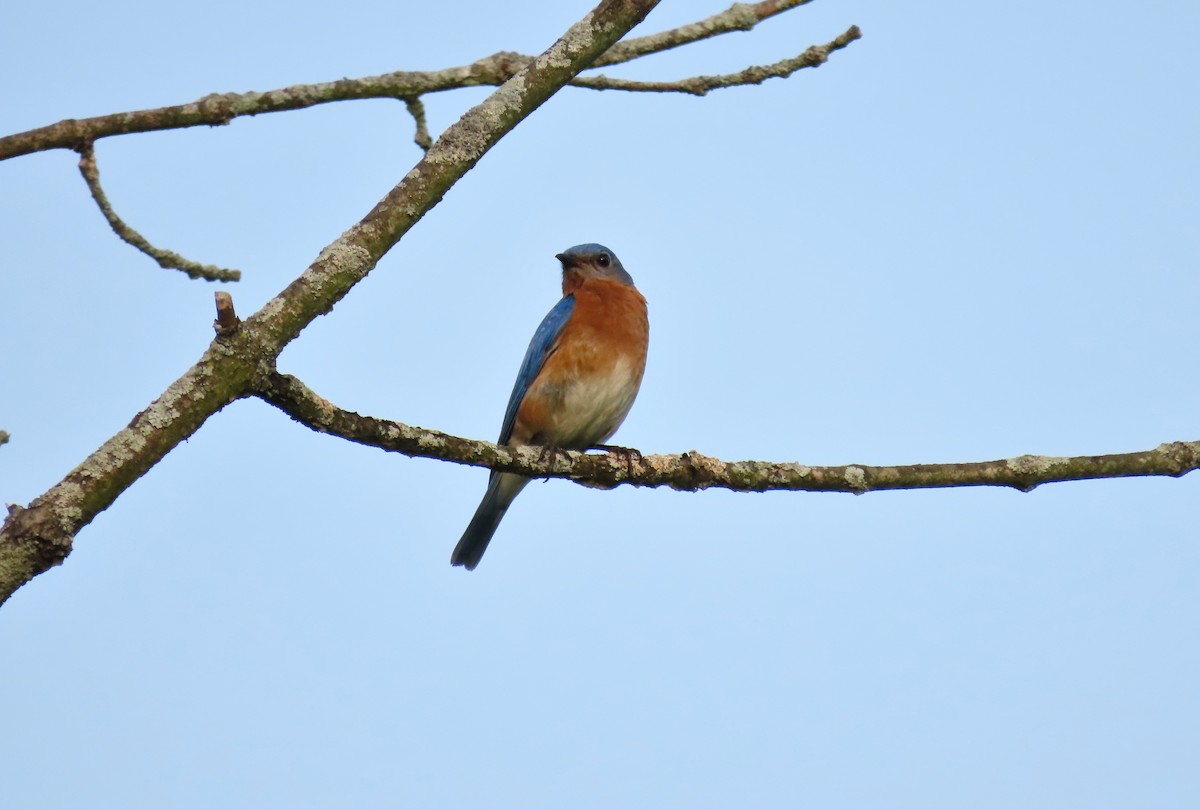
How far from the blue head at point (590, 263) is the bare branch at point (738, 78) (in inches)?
115

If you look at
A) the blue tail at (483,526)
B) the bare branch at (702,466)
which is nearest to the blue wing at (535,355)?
the blue tail at (483,526)

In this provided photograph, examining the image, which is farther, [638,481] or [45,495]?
[638,481]

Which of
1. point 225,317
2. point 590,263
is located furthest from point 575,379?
point 225,317

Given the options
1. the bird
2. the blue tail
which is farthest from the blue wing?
the blue tail

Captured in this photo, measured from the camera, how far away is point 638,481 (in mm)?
4500

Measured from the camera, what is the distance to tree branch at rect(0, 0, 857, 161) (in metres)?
5.07

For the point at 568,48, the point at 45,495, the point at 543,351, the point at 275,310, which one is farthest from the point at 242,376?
the point at 543,351

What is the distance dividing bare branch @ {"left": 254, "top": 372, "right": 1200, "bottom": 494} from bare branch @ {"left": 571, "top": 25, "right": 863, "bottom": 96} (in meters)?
1.89

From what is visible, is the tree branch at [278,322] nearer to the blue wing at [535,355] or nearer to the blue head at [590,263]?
the blue wing at [535,355]

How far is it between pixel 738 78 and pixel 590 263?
11.1 ft

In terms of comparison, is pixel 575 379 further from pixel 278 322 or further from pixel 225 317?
pixel 225 317

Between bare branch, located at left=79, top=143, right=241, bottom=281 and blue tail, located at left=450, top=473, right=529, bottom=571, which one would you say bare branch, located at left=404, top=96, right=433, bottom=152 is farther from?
blue tail, located at left=450, top=473, right=529, bottom=571

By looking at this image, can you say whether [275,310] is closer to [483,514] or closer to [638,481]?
[638,481]

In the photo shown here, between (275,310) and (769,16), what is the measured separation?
3.11 metres
